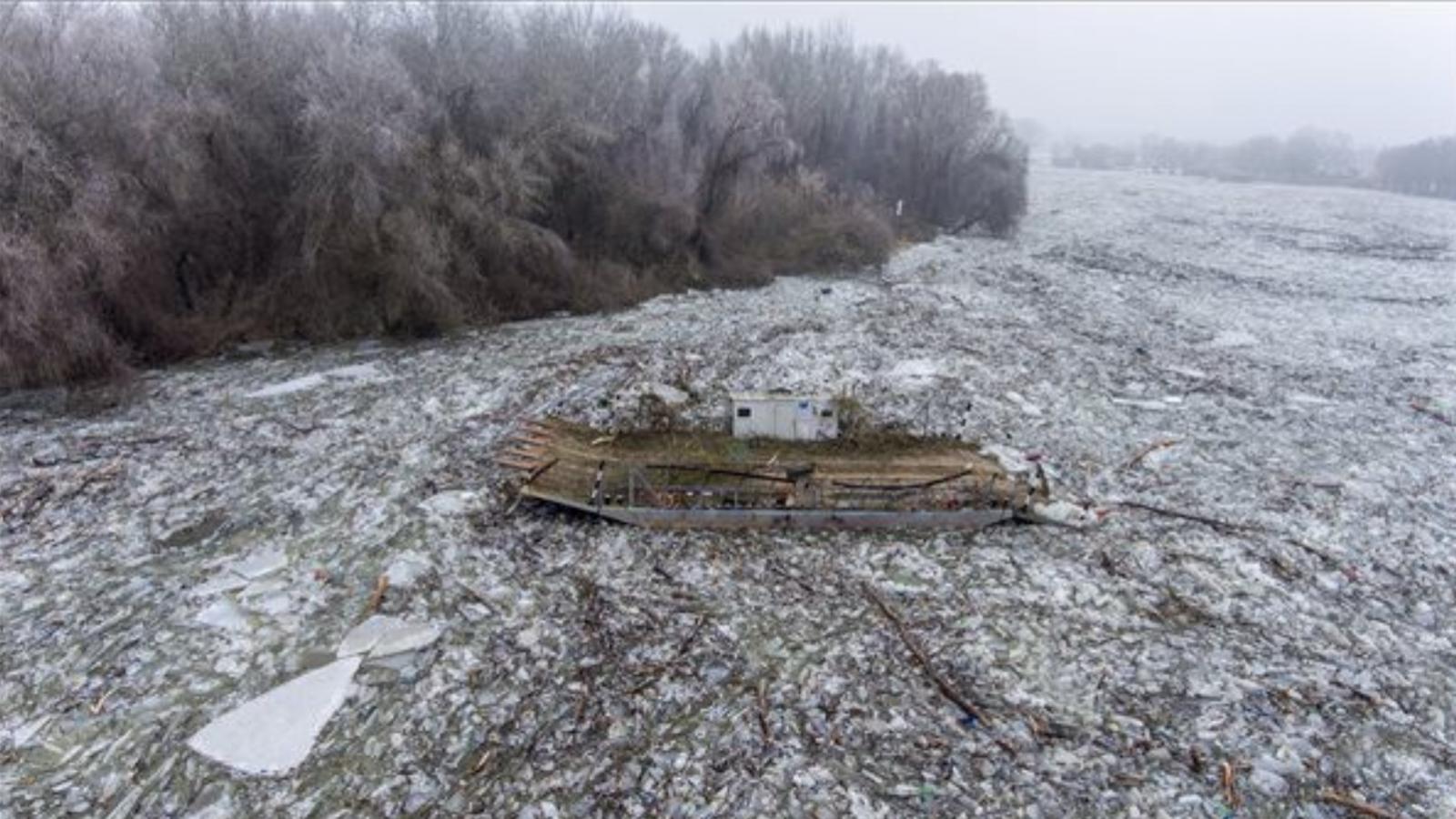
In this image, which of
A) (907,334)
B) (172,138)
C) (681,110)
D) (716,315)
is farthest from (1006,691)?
(681,110)

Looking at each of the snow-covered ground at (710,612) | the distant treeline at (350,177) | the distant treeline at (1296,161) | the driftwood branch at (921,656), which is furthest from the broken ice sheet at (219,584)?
the distant treeline at (1296,161)

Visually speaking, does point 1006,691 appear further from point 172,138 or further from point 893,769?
point 172,138

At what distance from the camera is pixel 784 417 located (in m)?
11.9

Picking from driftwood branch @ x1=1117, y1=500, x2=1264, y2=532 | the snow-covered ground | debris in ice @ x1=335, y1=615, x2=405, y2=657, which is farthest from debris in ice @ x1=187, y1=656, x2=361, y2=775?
driftwood branch @ x1=1117, y1=500, x2=1264, y2=532

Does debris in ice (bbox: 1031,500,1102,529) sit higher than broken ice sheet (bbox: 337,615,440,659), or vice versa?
debris in ice (bbox: 1031,500,1102,529)

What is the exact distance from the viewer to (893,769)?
6.22m

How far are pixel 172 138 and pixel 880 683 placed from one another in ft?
51.2

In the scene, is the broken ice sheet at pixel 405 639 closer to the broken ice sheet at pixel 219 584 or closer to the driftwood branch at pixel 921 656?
the broken ice sheet at pixel 219 584

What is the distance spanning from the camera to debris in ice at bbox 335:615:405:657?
7.24 m

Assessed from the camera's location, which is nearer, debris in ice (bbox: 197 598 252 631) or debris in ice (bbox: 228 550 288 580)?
debris in ice (bbox: 197 598 252 631)

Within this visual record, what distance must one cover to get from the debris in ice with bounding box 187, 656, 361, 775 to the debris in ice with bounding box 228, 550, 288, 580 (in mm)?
1850

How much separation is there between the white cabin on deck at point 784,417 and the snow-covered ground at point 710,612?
140 cm

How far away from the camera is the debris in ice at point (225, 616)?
7.50 m

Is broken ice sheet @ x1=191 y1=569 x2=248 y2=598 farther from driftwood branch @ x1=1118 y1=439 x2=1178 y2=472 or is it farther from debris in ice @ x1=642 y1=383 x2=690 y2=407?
driftwood branch @ x1=1118 y1=439 x2=1178 y2=472
